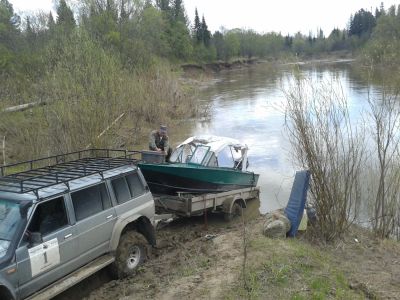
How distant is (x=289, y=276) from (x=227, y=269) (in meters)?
1.06

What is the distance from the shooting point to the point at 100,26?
41156mm

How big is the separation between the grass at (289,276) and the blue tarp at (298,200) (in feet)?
3.46

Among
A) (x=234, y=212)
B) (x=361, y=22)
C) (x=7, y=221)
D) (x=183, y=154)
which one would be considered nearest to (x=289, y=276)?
(x=7, y=221)

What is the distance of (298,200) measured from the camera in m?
9.72

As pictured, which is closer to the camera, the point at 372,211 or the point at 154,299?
the point at 154,299

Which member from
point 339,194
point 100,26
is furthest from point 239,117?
point 339,194

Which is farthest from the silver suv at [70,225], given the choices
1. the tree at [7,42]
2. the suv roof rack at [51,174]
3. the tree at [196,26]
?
the tree at [196,26]

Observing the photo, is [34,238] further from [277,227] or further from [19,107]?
[19,107]

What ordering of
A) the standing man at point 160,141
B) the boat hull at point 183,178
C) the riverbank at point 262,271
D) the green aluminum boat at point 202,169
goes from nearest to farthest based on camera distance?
the riverbank at point 262,271 < the boat hull at point 183,178 < the green aluminum boat at point 202,169 < the standing man at point 160,141

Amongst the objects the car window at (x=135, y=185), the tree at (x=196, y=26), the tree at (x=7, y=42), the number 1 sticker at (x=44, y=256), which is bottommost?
the number 1 sticker at (x=44, y=256)

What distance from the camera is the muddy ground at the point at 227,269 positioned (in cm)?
684

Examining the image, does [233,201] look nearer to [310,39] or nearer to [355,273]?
[355,273]

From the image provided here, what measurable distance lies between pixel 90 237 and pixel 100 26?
37274 millimetres

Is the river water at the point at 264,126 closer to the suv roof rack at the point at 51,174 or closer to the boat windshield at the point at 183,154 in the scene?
the boat windshield at the point at 183,154
